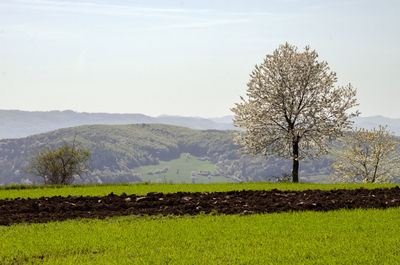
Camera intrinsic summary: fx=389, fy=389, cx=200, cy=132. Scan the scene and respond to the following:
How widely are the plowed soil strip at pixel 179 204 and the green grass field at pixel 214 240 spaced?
1.19m

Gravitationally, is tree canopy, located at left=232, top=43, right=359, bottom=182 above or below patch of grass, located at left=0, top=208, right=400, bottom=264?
above

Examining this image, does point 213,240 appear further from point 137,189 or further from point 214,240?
point 137,189

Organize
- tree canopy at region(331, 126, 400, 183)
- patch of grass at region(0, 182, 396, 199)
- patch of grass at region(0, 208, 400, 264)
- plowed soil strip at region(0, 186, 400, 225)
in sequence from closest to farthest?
patch of grass at region(0, 208, 400, 264) → plowed soil strip at region(0, 186, 400, 225) → patch of grass at region(0, 182, 396, 199) → tree canopy at region(331, 126, 400, 183)

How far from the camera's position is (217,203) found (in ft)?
66.2

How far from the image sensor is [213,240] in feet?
42.7

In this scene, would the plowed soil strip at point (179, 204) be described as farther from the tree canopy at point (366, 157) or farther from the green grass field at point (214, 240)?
the tree canopy at point (366, 157)

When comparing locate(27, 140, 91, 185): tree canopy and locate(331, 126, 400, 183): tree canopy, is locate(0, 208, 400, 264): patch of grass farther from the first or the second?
locate(331, 126, 400, 183): tree canopy

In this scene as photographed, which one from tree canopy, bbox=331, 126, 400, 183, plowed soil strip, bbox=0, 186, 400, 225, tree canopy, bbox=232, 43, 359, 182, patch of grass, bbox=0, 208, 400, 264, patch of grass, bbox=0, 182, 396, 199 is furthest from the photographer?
tree canopy, bbox=331, 126, 400, 183

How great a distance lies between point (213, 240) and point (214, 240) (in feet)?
0.11

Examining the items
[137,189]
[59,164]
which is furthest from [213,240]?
[59,164]

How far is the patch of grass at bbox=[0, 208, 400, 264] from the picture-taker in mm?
11008

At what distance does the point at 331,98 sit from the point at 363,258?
34.2 metres

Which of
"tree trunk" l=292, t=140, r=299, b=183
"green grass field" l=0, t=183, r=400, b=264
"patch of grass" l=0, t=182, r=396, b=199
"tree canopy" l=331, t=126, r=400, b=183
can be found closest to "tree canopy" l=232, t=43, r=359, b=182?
"tree trunk" l=292, t=140, r=299, b=183

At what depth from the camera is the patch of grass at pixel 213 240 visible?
11.0 m
